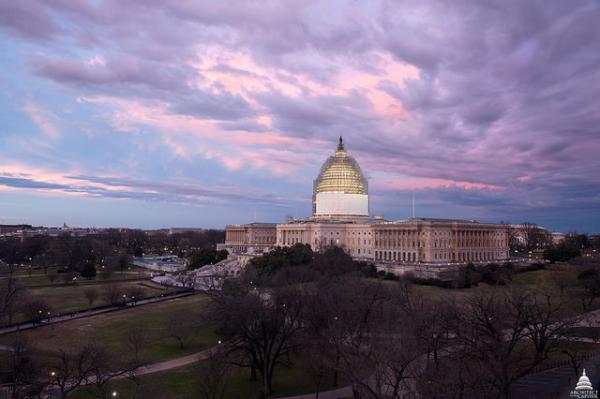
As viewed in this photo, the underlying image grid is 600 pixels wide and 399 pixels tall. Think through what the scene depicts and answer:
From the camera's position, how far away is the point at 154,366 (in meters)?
36.3

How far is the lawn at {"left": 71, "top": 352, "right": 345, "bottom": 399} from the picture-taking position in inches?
1192

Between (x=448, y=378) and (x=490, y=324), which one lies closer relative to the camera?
(x=448, y=378)

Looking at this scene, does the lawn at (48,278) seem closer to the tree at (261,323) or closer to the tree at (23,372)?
the tree at (23,372)

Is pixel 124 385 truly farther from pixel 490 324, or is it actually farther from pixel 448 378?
pixel 490 324

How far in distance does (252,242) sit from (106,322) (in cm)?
8602

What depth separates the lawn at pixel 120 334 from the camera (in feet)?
135

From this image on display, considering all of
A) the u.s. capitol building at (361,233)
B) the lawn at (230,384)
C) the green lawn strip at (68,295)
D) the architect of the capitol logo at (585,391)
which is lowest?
the lawn at (230,384)

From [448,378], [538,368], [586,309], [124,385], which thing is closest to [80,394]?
[124,385]

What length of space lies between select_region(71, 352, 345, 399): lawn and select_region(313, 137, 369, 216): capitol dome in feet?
307

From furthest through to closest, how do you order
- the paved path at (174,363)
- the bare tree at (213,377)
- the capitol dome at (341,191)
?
the capitol dome at (341,191), the paved path at (174,363), the bare tree at (213,377)

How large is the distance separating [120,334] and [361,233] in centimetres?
7429

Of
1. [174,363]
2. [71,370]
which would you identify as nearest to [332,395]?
[174,363]

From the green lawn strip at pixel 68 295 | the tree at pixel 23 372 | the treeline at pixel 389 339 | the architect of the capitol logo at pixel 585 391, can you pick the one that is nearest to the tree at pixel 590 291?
the treeline at pixel 389 339

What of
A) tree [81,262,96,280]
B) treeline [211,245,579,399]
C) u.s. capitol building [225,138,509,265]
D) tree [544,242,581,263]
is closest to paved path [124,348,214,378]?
treeline [211,245,579,399]
